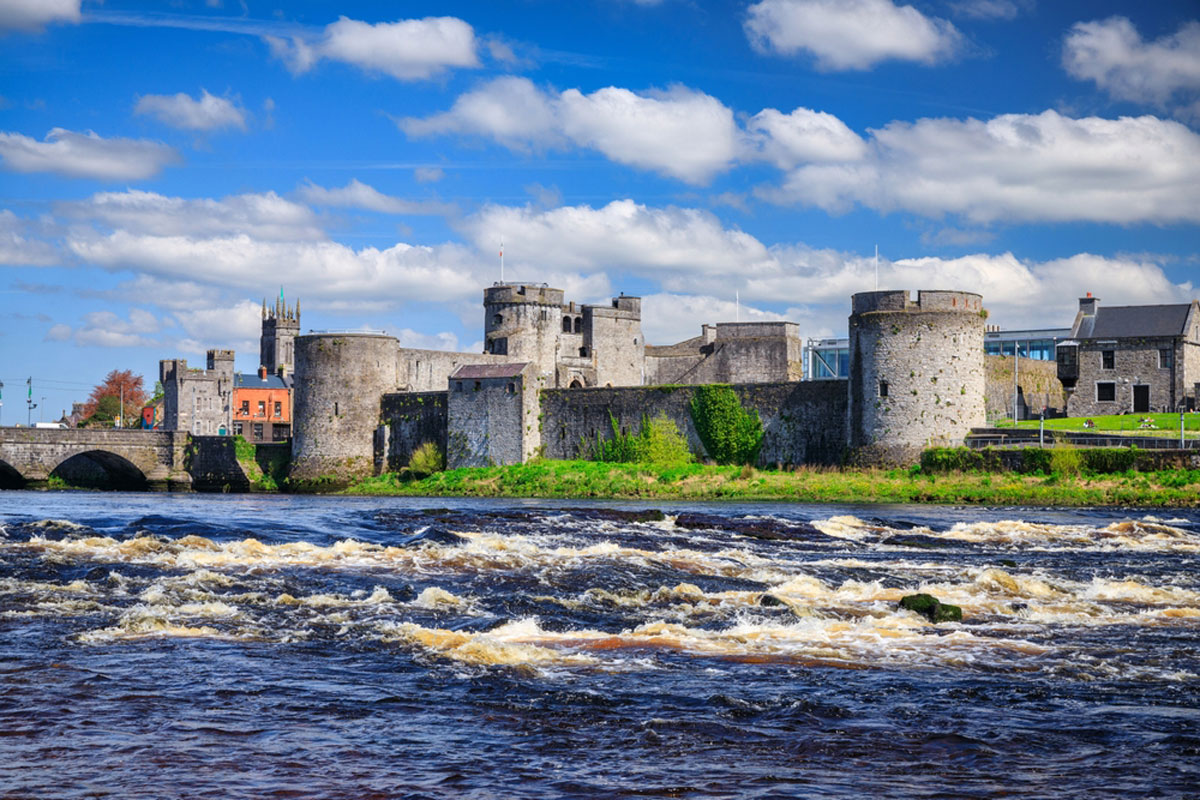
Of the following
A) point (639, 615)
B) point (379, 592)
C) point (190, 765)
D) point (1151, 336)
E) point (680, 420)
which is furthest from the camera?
point (1151, 336)

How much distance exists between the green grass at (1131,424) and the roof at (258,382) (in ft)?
186

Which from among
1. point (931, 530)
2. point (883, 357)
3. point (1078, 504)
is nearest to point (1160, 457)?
point (1078, 504)

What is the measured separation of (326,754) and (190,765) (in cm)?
95

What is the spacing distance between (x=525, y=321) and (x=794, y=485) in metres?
27.8

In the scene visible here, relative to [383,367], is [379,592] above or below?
below

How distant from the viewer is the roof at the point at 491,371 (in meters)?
48.8

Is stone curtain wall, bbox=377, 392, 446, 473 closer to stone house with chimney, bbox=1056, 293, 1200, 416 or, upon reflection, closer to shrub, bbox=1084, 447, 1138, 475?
shrub, bbox=1084, 447, 1138, 475

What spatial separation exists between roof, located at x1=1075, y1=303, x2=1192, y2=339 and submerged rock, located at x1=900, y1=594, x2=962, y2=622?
129 ft

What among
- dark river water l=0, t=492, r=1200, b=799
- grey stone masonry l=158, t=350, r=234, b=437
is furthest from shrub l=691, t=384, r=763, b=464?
grey stone masonry l=158, t=350, r=234, b=437

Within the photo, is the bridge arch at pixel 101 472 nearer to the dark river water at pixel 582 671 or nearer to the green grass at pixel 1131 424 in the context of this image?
the dark river water at pixel 582 671

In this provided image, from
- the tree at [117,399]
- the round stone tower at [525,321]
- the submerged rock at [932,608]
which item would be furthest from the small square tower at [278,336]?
the submerged rock at [932,608]

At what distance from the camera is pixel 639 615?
49.8 feet

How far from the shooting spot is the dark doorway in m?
49.8

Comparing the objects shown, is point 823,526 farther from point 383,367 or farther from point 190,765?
point 383,367
